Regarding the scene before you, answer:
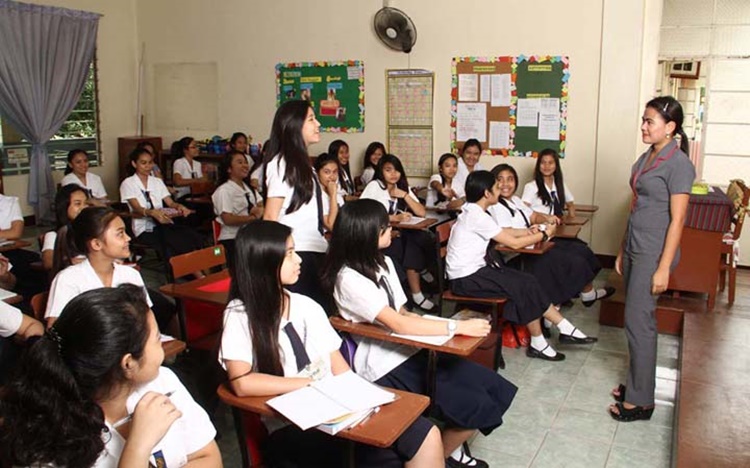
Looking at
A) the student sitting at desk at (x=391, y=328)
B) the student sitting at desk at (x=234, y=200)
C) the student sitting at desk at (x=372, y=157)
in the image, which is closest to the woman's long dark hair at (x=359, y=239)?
the student sitting at desk at (x=391, y=328)

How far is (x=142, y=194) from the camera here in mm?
5457

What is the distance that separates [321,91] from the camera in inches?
282

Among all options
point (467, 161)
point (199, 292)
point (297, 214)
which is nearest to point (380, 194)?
point (467, 161)

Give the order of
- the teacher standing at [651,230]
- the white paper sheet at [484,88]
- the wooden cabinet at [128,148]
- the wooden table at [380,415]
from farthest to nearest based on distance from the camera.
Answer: the wooden cabinet at [128,148]
the white paper sheet at [484,88]
the teacher standing at [651,230]
the wooden table at [380,415]

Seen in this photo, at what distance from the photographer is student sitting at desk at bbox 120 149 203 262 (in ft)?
17.0

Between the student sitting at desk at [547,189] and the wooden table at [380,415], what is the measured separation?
11.3 ft

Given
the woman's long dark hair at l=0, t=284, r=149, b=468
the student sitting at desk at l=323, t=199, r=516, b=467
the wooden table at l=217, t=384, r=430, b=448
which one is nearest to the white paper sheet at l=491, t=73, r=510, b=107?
the student sitting at desk at l=323, t=199, r=516, b=467

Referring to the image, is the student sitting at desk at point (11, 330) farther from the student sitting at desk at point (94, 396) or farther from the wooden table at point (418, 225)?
the wooden table at point (418, 225)

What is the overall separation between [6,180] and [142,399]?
6.92 m

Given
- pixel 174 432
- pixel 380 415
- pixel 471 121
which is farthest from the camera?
pixel 471 121

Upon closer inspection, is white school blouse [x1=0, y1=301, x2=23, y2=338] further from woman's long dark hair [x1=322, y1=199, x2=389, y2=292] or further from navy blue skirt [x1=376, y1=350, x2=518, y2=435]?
navy blue skirt [x1=376, y1=350, x2=518, y2=435]

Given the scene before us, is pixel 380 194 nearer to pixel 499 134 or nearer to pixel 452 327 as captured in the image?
pixel 499 134

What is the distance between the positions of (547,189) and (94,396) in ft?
13.8

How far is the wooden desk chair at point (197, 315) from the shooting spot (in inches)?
120
